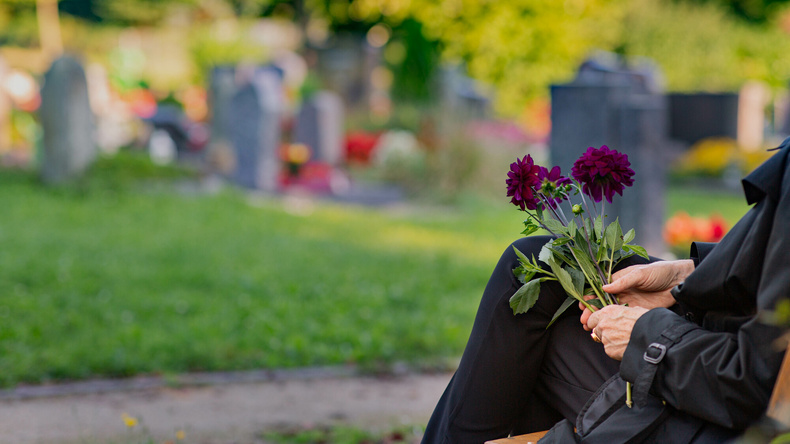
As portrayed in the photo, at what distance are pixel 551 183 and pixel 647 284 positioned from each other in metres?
0.34

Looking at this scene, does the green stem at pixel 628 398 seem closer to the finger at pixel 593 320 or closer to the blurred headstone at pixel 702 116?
the finger at pixel 593 320

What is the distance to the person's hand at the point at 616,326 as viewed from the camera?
1823mm

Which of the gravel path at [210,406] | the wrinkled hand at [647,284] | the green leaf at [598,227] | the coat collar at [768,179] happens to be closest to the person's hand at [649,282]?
the wrinkled hand at [647,284]

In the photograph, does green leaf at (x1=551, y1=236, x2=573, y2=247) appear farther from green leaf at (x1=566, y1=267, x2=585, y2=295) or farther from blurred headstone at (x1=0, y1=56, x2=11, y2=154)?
blurred headstone at (x1=0, y1=56, x2=11, y2=154)

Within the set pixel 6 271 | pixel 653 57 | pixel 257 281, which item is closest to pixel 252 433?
pixel 257 281

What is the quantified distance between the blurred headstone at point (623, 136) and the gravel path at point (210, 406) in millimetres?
2212

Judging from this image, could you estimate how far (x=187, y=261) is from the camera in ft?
20.5

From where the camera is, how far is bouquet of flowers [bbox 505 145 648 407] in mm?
1957

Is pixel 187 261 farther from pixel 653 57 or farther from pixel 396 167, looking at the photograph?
pixel 653 57

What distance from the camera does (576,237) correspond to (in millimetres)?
2027

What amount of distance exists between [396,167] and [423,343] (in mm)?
7444

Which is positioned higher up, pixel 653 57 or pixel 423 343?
pixel 653 57

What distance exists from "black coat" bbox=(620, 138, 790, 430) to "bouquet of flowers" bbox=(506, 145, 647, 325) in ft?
0.71

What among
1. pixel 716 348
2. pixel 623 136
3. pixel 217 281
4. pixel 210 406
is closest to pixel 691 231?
pixel 623 136
